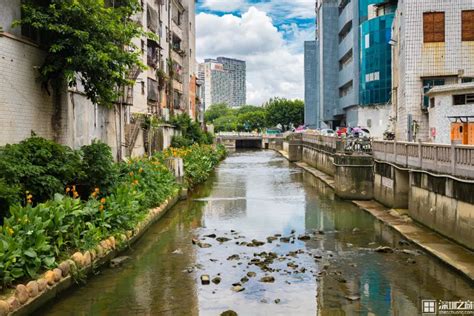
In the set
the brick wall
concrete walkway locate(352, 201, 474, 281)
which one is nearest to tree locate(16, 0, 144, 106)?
the brick wall

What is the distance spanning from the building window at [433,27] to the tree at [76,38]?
26.1 metres

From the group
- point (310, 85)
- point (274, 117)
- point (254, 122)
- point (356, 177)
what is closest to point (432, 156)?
point (356, 177)

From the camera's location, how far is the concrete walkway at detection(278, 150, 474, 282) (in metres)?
14.5

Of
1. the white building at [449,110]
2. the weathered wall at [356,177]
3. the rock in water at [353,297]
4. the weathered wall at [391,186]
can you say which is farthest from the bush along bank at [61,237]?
the white building at [449,110]

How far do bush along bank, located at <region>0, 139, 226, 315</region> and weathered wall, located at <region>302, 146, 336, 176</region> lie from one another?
25.2m

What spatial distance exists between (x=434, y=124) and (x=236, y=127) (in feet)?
413

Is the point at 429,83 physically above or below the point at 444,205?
above

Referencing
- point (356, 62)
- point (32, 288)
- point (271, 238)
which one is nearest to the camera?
point (32, 288)

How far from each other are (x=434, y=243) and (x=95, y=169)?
11588 millimetres

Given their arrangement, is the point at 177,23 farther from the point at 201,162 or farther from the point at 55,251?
the point at 55,251

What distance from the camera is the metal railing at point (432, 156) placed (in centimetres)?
1642

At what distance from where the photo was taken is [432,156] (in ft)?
64.6

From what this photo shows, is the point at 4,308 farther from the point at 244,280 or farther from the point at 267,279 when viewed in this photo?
the point at 267,279

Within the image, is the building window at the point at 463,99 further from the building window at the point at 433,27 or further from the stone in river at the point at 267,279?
the stone in river at the point at 267,279
